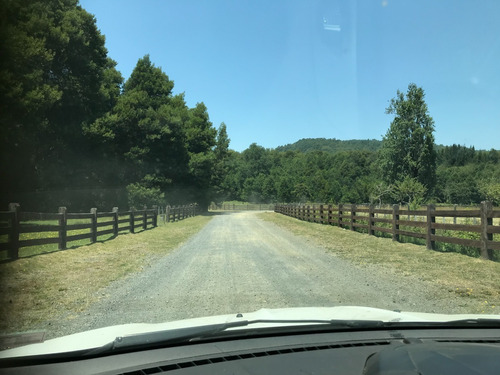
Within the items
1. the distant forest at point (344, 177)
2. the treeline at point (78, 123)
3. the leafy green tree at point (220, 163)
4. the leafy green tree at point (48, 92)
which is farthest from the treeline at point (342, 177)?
the leafy green tree at point (48, 92)

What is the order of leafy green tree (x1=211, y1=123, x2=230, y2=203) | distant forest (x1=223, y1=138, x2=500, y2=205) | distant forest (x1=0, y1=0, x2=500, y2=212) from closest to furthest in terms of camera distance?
1. distant forest (x1=0, y1=0, x2=500, y2=212)
2. leafy green tree (x1=211, y1=123, x2=230, y2=203)
3. distant forest (x1=223, y1=138, x2=500, y2=205)

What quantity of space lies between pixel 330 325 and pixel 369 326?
0.32 m

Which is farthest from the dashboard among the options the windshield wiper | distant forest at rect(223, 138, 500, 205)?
distant forest at rect(223, 138, 500, 205)

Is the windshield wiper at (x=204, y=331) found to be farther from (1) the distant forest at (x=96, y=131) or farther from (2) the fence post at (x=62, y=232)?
(1) the distant forest at (x=96, y=131)

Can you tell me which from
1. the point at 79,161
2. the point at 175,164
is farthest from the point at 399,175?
the point at 79,161

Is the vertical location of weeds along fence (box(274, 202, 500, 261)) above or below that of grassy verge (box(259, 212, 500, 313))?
above

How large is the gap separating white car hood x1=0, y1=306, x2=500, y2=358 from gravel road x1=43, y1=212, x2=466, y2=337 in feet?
6.55

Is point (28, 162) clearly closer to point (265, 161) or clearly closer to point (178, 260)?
point (178, 260)

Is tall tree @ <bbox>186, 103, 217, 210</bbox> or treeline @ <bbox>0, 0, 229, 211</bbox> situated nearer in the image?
treeline @ <bbox>0, 0, 229, 211</bbox>

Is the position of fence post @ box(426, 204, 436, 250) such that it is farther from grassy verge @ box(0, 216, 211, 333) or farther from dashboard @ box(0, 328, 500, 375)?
dashboard @ box(0, 328, 500, 375)

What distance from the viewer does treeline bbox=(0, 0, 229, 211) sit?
21.7 m

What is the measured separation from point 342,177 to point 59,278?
103 metres

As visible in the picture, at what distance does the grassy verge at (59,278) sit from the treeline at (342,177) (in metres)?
54.1

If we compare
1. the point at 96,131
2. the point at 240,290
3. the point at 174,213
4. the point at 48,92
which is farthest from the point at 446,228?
the point at 96,131
